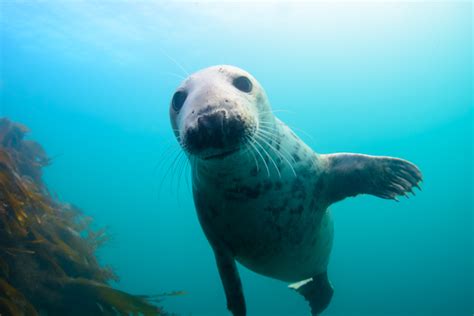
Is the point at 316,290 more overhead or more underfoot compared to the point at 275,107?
more underfoot

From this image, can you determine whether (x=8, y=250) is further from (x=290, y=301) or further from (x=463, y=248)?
(x=463, y=248)

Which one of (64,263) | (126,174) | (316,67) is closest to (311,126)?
(316,67)

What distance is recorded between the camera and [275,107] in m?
49.9

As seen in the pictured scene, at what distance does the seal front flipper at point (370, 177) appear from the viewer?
2904 mm

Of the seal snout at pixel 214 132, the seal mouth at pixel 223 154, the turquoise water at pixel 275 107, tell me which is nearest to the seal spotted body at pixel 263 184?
the seal mouth at pixel 223 154

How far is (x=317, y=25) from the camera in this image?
101ft

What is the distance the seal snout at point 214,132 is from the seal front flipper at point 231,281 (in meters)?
1.37

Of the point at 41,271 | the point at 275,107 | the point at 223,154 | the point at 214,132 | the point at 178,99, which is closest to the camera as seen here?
the point at 214,132

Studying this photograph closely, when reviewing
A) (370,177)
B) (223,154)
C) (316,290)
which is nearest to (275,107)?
(316,290)

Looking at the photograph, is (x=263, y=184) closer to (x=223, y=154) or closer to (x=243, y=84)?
(x=223, y=154)

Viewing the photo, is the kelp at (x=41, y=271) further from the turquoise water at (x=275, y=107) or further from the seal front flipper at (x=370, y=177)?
the turquoise water at (x=275, y=107)

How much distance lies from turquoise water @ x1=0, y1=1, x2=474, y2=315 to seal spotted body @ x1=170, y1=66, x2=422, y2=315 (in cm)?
1727

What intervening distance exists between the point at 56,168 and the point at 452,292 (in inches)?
2667

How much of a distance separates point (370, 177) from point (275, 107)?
4792 centimetres
